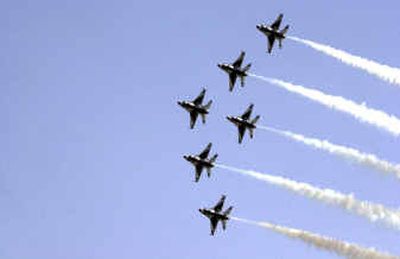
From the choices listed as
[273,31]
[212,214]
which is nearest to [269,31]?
[273,31]

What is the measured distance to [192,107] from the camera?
531ft

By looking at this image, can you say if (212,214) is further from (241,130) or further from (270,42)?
(270,42)

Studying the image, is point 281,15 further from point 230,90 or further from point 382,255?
point 382,255

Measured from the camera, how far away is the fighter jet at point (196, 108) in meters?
160

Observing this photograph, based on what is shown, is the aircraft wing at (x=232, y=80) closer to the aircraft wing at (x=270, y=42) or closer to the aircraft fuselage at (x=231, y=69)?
the aircraft fuselage at (x=231, y=69)

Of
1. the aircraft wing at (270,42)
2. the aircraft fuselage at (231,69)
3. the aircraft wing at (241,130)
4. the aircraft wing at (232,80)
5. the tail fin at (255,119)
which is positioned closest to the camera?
the aircraft wing at (241,130)

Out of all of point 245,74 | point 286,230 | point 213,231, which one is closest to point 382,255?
point 286,230

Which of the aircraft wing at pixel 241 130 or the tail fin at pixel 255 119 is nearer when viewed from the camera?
the aircraft wing at pixel 241 130

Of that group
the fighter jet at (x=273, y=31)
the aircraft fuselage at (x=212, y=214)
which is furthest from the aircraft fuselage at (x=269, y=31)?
the aircraft fuselage at (x=212, y=214)

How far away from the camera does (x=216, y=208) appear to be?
160m

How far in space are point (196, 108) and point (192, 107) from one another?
94 cm

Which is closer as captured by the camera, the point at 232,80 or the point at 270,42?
the point at 270,42

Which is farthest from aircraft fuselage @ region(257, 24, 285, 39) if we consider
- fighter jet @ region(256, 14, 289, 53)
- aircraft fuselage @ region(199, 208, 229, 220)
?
aircraft fuselage @ region(199, 208, 229, 220)

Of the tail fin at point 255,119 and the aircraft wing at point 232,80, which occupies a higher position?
the aircraft wing at point 232,80
